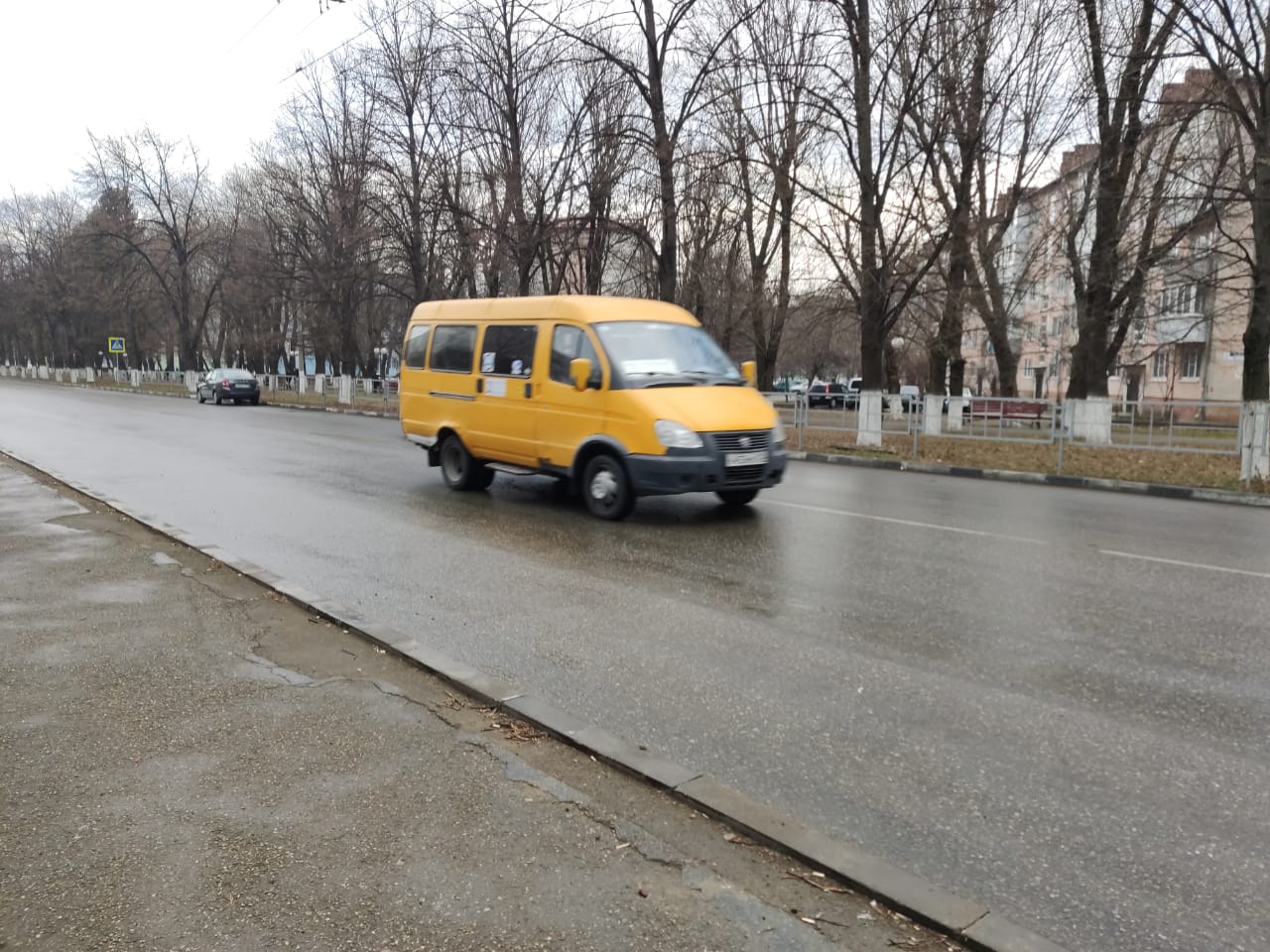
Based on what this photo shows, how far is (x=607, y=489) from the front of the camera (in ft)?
31.3

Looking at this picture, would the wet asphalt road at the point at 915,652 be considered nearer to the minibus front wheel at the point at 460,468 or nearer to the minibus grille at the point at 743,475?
the minibus front wheel at the point at 460,468

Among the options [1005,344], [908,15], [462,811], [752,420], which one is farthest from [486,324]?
[1005,344]

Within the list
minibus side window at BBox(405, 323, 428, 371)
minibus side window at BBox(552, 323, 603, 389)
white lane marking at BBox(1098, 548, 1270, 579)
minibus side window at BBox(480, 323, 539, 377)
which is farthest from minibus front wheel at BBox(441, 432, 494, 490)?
white lane marking at BBox(1098, 548, 1270, 579)

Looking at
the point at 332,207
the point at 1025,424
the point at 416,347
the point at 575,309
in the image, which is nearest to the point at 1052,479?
the point at 1025,424

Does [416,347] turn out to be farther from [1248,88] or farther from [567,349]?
[1248,88]

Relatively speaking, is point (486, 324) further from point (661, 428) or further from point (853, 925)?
point (853, 925)

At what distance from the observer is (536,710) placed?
413cm

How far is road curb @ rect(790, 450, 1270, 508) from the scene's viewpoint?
508 inches

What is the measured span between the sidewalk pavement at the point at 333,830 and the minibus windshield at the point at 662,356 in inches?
206

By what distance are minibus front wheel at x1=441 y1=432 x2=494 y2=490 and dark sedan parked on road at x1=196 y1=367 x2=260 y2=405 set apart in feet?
96.2

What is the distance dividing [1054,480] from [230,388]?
33205 mm

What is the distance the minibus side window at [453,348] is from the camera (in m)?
11.3

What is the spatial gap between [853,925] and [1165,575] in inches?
234

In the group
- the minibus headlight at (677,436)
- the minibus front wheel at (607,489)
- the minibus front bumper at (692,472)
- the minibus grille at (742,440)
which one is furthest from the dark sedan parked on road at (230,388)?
the minibus grille at (742,440)
